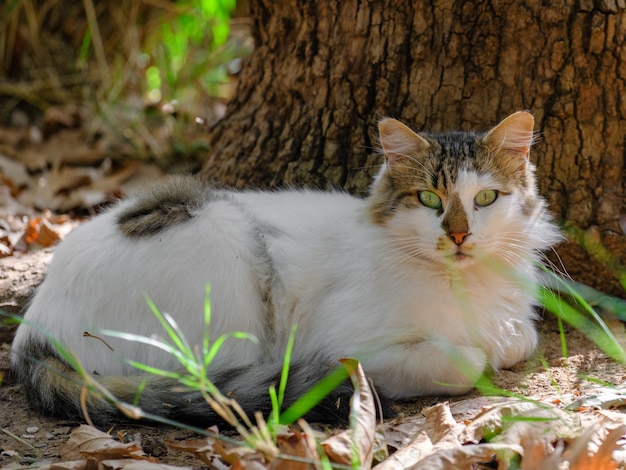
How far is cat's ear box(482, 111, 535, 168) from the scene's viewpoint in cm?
293

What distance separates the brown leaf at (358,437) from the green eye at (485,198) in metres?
0.92

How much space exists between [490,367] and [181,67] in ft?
14.9

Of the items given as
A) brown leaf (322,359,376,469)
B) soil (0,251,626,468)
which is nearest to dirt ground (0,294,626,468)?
soil (0,251,626,468)

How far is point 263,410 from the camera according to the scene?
259 centimetres

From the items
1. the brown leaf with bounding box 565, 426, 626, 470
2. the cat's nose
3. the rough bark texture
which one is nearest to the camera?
the brown leaf with bounding box 565, 426, 626, 470

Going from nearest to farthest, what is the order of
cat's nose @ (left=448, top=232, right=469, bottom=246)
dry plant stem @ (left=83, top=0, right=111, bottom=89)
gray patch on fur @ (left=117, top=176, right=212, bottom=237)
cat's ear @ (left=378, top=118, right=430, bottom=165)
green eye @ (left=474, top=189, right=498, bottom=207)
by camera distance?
cat's nose @ (left=448, top=232, right=469, bottom=246)
green eye @ (left=474, top=189, right=498, bottom=207)
cat's ear @ (left=378, top=118, right=430, bottom=165)
gray patch on fur @ (left=117, top=176, right=212, bottom=237)
dry plant stem @ (left=83, top=0, right=111, bottom=89)

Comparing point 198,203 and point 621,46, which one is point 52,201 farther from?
point 621,46

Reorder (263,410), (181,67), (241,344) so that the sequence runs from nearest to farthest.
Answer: (263,410) < (241,344) < (181,67)

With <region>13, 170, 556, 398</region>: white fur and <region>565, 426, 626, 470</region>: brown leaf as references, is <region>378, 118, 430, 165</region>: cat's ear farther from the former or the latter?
<region>565, 426, 626, 470</region>: brown leaf

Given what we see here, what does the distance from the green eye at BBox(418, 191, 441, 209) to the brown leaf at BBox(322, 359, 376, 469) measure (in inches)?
33.8

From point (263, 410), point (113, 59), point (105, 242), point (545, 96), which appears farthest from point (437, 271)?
point (113, 59)

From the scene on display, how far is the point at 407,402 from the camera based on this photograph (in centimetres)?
293

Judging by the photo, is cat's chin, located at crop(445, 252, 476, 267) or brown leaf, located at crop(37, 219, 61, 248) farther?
brown leaf, located at crop(37, 219, 61, 248)

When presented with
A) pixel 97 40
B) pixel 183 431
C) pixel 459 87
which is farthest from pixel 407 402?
pixel 97 40
